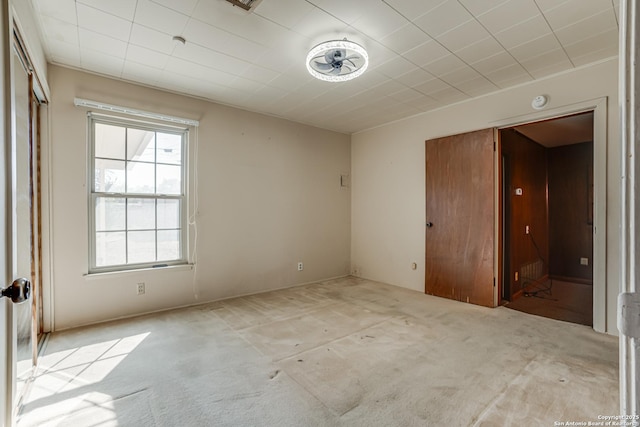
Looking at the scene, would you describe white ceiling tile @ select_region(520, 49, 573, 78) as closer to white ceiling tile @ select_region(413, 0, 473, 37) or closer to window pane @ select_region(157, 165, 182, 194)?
white ceiling tile @ select_region(413, 0, 473, 37)

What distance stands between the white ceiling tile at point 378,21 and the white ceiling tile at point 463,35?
17.5 inches

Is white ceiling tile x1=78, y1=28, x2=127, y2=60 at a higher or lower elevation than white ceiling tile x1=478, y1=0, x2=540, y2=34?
lower

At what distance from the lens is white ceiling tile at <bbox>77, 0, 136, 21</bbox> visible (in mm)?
2139

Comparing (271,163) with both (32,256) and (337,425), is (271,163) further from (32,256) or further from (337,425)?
(337,425)

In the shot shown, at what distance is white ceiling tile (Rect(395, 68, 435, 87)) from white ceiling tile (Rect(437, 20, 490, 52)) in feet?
1.55

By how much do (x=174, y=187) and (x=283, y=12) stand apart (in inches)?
97.5

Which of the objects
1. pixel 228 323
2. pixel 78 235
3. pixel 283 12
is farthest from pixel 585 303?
pixel 78 235

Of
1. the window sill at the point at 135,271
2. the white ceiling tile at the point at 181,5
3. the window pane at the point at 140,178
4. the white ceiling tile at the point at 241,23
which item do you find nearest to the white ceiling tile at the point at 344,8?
the white ceiling tile at the point at 241,23

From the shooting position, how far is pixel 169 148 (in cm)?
374

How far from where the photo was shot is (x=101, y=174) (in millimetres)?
3293

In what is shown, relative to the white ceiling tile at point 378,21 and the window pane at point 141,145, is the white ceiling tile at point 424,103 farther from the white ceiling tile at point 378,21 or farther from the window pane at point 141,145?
the window pane at point 141,145

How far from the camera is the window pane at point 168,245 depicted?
3679 millimetres

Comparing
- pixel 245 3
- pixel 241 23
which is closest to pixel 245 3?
pixel 245 3

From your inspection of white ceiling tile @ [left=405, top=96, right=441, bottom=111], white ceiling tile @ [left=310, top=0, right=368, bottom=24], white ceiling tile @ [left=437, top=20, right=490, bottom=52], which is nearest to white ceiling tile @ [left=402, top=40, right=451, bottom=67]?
white ceiling tile @ [left=437, top=20, right=490, bottom=52]
